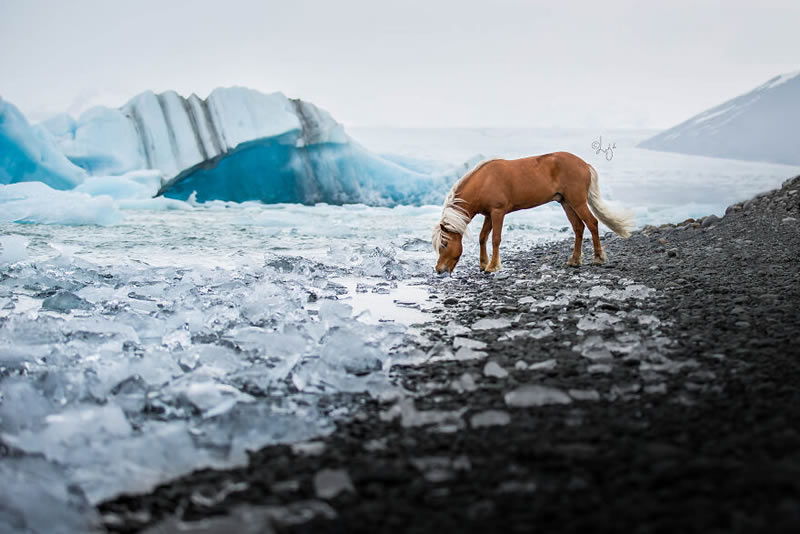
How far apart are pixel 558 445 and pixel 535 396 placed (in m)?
0.34

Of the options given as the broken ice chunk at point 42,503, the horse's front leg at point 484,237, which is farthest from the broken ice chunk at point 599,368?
the horse's front leg at point 484,237

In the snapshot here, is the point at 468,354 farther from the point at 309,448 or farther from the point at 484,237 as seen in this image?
the point at 484,237

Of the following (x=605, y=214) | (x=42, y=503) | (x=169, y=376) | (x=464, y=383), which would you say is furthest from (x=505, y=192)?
(x=42, y=503)

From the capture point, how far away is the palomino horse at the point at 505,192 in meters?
4.07

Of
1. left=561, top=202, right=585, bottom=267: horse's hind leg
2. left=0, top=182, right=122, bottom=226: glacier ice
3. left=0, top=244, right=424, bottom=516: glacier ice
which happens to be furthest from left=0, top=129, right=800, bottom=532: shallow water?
left=0, top=182, right=122, bottom=226: glacier ice

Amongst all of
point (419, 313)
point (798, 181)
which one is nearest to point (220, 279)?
point (419, 313)

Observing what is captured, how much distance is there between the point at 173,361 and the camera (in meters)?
2.07

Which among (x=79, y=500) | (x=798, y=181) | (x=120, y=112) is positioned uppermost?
(x=120, y=112)

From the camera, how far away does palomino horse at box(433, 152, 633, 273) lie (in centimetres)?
→ 407

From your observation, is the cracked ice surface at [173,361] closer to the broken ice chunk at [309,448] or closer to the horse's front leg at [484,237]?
the broken ice chunk at [309,448]

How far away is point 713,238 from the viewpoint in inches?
217

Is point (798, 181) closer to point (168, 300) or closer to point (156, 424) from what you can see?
point (168, 300)

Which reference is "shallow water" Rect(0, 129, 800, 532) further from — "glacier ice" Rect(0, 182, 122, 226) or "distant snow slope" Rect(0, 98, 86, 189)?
"distant snow slope" Rect(0, 98, 86, 189)

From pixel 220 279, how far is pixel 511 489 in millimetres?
3186
